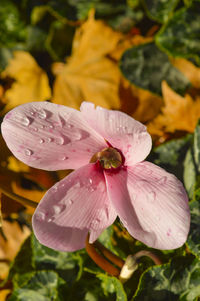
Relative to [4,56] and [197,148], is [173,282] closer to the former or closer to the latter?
[197,148]

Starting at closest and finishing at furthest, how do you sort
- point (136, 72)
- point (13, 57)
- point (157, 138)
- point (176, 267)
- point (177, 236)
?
1. point (177, 236)
2. point (176, 267)
3. point (157, 138)
4. point (136, 72)
5. point (13, 57)

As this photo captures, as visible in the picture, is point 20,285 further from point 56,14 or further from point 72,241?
point 56,14

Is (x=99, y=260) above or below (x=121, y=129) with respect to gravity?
below

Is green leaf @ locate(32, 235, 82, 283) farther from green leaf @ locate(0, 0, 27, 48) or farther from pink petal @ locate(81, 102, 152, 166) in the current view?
green leaf @ locate(0, 0, 27, 48)

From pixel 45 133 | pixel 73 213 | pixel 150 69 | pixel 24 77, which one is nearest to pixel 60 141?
pixel 45 133

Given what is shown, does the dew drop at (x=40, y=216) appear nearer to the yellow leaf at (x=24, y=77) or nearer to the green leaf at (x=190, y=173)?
the green leaf at (x=190, y=173)

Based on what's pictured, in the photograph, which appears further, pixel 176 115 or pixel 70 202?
pixel 176 115

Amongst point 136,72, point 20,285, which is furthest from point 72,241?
point 136,72
